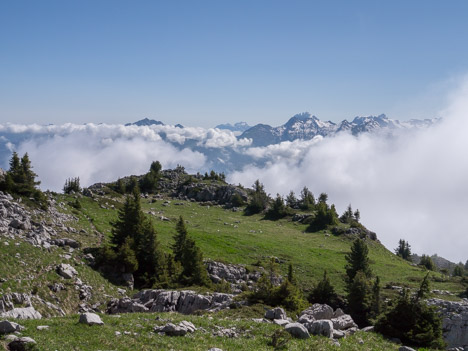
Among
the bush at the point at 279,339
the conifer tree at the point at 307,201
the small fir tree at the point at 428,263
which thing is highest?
the conifer tree at the point at 307,201

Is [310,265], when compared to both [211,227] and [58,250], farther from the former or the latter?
[58,250]

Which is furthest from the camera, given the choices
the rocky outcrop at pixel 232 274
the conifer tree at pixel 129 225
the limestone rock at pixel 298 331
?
the rocky outcrop at pixel 232 274

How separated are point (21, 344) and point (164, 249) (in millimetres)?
43696

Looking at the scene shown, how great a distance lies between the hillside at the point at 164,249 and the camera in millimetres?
19797

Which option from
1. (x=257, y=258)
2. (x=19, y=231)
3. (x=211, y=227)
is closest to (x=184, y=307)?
(x=19, y=231)

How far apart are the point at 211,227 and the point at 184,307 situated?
51257 mm

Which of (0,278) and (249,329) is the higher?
(249,329)

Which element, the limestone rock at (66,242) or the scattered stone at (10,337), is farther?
the limestone rock at (66,242)

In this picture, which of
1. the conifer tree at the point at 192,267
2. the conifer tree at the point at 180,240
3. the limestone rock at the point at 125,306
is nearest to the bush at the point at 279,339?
the limestone rock at the point at 125,306

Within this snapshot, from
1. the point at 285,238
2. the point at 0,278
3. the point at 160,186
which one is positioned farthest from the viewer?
the point at 160,186

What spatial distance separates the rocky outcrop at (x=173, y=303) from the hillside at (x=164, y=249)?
2.22 m

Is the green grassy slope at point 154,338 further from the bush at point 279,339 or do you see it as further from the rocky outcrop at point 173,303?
the rocky outcrop at point 173,303

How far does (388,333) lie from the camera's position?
2589cm

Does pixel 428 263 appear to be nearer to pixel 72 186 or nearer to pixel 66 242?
pixel 66 242
